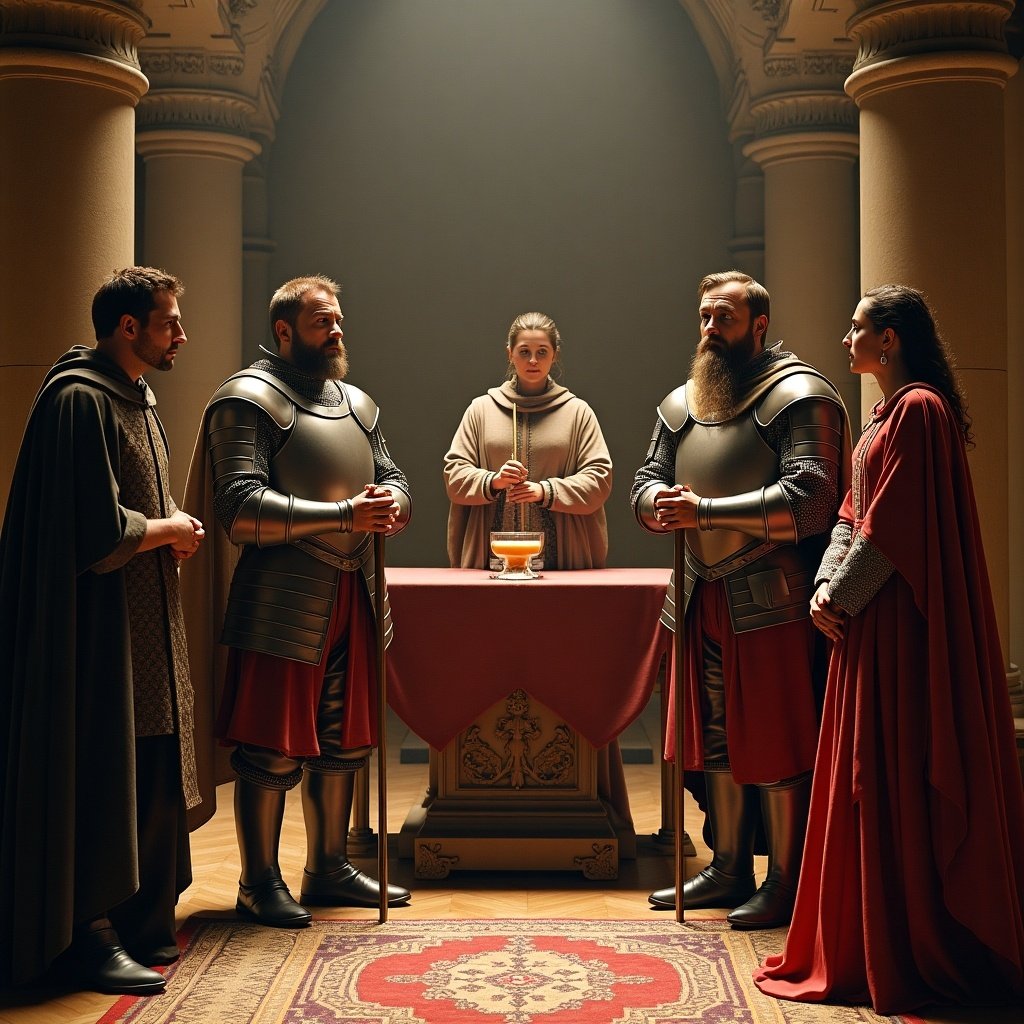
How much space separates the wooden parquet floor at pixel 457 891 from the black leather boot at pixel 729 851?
0.07 m

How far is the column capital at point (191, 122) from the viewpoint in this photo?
800cm

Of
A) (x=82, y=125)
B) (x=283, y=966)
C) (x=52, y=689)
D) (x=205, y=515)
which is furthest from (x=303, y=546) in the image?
(x=82, y=125)

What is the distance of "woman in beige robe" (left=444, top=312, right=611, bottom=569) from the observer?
557cm

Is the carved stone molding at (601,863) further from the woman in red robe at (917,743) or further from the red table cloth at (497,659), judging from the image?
the woman in red robe at (917,743)

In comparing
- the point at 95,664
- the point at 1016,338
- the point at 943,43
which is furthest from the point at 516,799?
the point at 1016,338

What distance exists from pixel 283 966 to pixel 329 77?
6.87 metres

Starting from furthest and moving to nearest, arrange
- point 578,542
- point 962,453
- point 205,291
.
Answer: point 205,291 → point 578,542 → point 962,453

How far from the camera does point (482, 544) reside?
5676 mm

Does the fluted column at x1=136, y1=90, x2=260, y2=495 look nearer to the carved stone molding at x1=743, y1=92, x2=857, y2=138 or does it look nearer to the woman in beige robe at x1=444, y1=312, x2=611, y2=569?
the woman in beige robe at x1=444, y1=312, x2=611, y2=569

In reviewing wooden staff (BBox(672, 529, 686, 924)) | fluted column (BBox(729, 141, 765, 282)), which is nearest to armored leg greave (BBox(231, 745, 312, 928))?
wooden staff (BBox(672, 529, 686, 924))

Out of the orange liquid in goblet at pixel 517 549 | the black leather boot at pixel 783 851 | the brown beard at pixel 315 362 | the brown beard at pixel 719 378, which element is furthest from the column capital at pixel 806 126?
the black leather boot at pixel 783 851

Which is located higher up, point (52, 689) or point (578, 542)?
point (578, 542)

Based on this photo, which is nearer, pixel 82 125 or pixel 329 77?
pixel 82 125

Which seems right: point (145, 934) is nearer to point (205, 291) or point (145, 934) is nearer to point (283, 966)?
point (283, 966)
